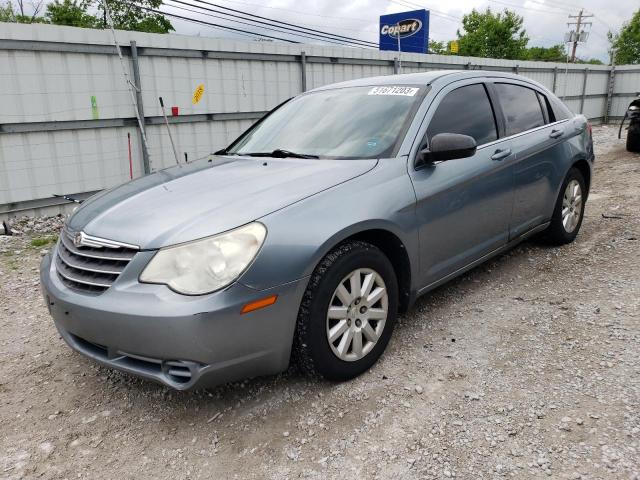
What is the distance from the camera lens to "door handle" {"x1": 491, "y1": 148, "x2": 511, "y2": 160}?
11.9ft

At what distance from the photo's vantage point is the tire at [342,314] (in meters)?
2.47

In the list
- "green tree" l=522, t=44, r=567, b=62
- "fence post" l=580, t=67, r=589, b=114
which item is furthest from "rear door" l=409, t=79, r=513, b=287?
"green tree" l=522, t=44, r=567, b=62

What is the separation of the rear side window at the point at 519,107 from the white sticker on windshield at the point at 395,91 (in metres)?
0.95

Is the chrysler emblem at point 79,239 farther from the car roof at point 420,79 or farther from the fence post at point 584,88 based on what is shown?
the fence post at point 584,88

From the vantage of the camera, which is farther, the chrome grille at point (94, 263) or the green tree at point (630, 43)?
the green tree at point (630, 43)

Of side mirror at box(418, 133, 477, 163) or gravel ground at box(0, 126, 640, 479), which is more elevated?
side mirror at box(418, 133, 477, 163)

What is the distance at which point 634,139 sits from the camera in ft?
36.9

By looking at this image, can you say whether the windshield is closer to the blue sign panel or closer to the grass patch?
the grass patch

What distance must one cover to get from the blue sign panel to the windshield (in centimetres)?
2248

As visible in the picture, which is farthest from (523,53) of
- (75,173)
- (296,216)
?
(296,216)

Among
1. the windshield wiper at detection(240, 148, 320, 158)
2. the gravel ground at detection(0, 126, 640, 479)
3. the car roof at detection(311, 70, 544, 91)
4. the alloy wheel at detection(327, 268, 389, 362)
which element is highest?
the car roof at detection(311, 70, 544, 91)

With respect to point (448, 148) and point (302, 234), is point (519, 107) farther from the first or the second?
point (302, 234)

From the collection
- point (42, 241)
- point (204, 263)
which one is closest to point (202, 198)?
point (204, 263)

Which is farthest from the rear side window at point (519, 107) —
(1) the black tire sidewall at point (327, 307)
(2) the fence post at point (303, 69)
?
(2) the fence post at point (303, 69)
